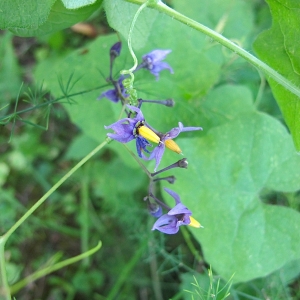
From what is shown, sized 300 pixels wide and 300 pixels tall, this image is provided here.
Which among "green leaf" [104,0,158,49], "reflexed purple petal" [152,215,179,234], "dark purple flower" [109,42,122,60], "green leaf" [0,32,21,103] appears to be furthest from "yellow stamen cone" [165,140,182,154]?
A: "green leaf" [0,32,21,103]

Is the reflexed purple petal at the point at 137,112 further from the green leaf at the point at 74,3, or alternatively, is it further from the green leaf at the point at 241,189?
the green leaf at the point at 241,189

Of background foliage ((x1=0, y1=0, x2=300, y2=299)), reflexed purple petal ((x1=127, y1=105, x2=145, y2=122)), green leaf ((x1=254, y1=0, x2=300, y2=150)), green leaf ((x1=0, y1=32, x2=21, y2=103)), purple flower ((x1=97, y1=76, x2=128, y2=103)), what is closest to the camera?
reflexed purple petal ((x1=127, y1=105, x2=145, y2=122))

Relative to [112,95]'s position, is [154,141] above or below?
above

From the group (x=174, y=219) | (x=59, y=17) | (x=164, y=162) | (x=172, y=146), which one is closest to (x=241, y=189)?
(x=164, y=162)

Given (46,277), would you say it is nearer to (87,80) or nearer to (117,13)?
(87,80)

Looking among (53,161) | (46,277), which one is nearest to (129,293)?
(46,277)

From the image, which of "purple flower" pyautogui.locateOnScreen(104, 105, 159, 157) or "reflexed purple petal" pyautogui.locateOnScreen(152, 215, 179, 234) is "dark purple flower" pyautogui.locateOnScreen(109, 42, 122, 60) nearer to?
"purple flower" pyautogui.locateOnScreen(104, 105, 159, 157)

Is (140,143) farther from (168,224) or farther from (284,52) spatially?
(284,52)
